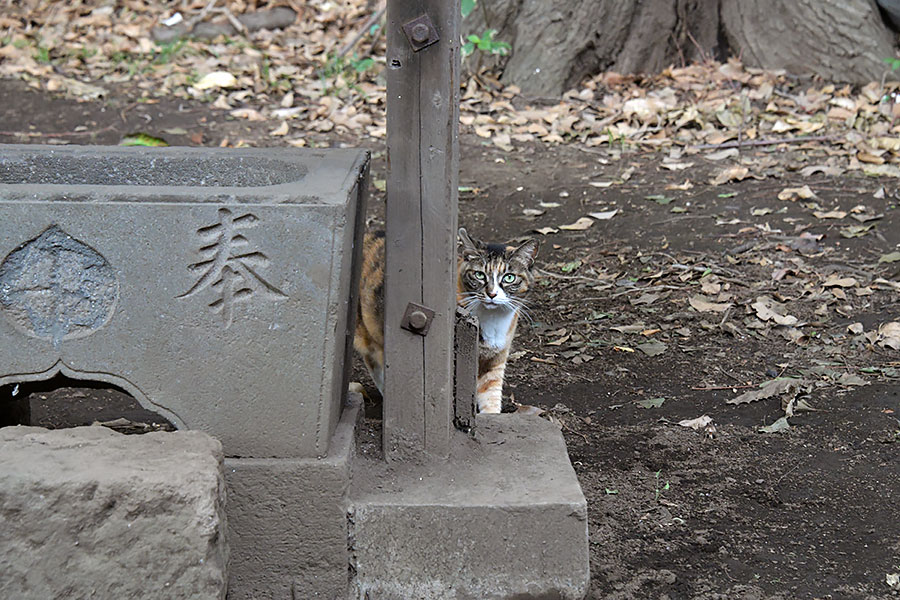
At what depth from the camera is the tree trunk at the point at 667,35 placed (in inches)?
313

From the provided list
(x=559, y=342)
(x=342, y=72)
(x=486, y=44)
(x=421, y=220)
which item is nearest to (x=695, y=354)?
(x=559, y=342)

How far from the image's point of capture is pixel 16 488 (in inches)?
95.3

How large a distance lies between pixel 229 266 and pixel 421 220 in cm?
55

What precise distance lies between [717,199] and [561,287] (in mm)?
1519

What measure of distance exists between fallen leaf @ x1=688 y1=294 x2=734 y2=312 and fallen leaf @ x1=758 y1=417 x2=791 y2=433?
1184 millimetres

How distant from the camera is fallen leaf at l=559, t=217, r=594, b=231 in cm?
627

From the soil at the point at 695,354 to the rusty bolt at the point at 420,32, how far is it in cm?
152

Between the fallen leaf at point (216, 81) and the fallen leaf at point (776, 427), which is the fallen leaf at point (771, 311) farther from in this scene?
the fallen leaf at point (216, 81)

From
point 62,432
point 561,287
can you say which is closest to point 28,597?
point 62,432

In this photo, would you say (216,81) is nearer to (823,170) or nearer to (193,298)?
(823,170)

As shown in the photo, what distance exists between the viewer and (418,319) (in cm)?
293

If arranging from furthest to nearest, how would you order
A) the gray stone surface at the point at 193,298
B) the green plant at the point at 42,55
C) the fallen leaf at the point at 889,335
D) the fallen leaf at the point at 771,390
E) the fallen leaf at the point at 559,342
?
1. the green plant at the point at 42,55
2. the fallen leaf at the point at 559,342
3. the fallen leaf at the point at 889,335
4. the fallen leaf at the point at 771,390
5. the gray stone surface at the point at 193,298

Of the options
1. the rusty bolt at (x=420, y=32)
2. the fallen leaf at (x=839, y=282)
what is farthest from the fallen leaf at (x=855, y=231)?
the rusty bolt at (x=420, y=32)

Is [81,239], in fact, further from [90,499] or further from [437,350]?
[437,350]
